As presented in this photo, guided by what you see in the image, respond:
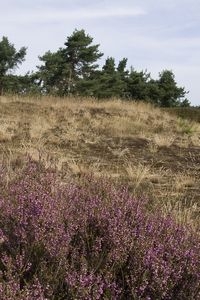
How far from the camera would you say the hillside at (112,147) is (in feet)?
18.7

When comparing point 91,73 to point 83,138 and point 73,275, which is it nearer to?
point 83,138

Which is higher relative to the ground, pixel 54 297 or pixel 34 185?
pixel 34 185

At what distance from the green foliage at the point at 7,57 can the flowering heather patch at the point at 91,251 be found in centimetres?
4339

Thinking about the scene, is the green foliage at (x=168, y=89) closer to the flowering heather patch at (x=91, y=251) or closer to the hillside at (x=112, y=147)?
the hillside at (x=112, y=147)

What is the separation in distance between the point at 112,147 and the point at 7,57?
122 ft

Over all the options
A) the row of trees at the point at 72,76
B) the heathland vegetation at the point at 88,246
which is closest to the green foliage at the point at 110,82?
the row of trees at the point at 72,76

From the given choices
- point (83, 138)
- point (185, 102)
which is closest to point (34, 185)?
point (83, 138)

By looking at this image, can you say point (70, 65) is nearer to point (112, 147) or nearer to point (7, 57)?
point (7, 57)

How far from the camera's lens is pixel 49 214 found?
2.63m

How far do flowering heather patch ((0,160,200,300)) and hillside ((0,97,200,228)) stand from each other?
2.71ft

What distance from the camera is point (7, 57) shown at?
1809 inches

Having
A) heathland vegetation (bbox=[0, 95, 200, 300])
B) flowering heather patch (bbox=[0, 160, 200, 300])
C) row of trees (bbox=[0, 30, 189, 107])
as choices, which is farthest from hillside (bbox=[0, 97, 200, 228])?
row of trees (bbox=[0, 30, 189, 107])

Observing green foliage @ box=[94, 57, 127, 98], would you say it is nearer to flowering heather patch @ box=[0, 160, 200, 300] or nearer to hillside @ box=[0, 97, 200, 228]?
hillside @ box=[0, 97, 200, 228]

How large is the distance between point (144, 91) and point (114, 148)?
4239 cm
